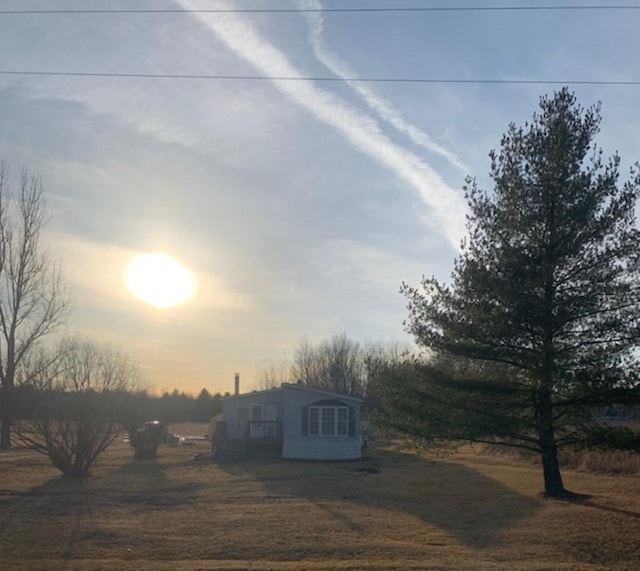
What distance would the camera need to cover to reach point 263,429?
3403 centimetres

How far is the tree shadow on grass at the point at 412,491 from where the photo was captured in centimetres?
1438

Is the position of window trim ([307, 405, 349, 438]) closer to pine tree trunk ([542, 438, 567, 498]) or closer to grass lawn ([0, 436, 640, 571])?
grass lawn ([0, 436, 640, 571])

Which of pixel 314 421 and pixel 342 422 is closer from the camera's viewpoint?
pixel 314 421

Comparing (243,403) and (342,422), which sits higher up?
(243,403)

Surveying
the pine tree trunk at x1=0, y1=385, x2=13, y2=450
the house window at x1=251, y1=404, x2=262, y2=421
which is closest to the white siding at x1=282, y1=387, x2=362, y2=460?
the house window at x1=251, y1=404, x2=262, y2=421

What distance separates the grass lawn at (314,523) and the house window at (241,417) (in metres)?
11.6

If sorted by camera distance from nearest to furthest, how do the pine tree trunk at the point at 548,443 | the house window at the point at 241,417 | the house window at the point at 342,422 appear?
the pine tree trunk at the point at 548,443 → the house window at the point at 342,422 → the house window at the point at 241,417

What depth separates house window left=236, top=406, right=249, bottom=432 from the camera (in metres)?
35.8

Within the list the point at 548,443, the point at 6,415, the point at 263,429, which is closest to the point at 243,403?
the point at 263,429

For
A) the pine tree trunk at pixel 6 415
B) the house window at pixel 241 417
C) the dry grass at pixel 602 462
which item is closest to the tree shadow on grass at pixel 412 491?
the dry grass at pixel 602 462

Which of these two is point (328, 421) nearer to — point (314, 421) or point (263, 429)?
point (314, 421)

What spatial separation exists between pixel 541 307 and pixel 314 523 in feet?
21.8

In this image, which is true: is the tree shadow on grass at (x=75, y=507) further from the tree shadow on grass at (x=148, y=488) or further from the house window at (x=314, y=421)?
the house window at (x=314, y=421)

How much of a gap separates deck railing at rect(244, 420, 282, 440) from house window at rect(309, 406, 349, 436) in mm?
2172
